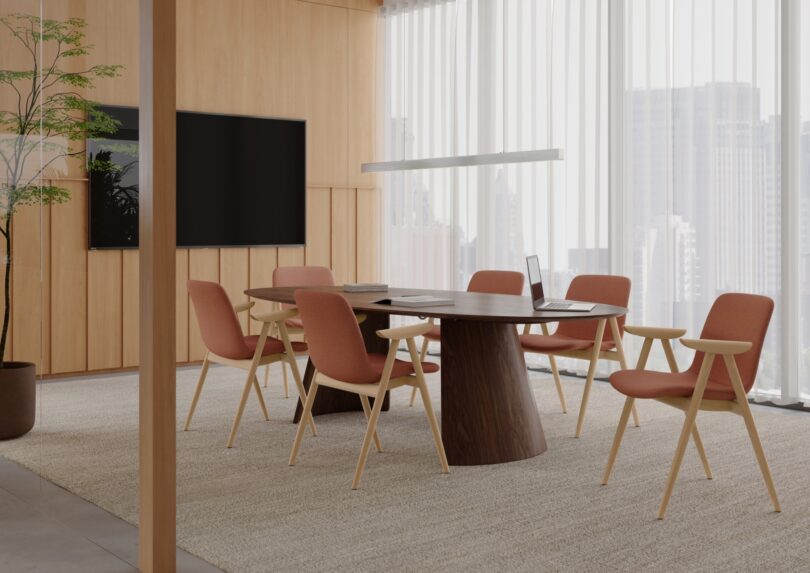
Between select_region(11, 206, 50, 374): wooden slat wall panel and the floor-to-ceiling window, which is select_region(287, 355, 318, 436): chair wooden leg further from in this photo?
the floor-to-ceiling window

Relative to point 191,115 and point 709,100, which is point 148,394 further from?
point 191,115

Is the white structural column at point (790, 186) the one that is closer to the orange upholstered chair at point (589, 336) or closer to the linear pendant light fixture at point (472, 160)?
the orange upholstered chair at point (589, 336)

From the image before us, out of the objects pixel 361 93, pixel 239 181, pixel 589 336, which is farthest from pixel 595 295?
pixel 361 93

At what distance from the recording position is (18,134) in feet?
13.4

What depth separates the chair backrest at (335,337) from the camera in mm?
4535

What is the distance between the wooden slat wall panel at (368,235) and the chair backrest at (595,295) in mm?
3675

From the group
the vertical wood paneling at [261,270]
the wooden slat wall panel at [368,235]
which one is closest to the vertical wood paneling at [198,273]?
the vertical wood paneling at [261,270]

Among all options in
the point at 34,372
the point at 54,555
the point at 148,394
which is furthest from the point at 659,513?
the point at 34,372

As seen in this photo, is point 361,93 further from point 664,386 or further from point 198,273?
point 664,386

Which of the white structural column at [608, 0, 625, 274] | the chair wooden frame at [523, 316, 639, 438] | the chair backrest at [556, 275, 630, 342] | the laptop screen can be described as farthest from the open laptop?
the white structural column at [608, 0, 625, 274]

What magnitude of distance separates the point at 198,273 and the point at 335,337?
13.8 feet

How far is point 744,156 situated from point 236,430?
153 inches

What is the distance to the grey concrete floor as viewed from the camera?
3494mm

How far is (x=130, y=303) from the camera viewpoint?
350cm
